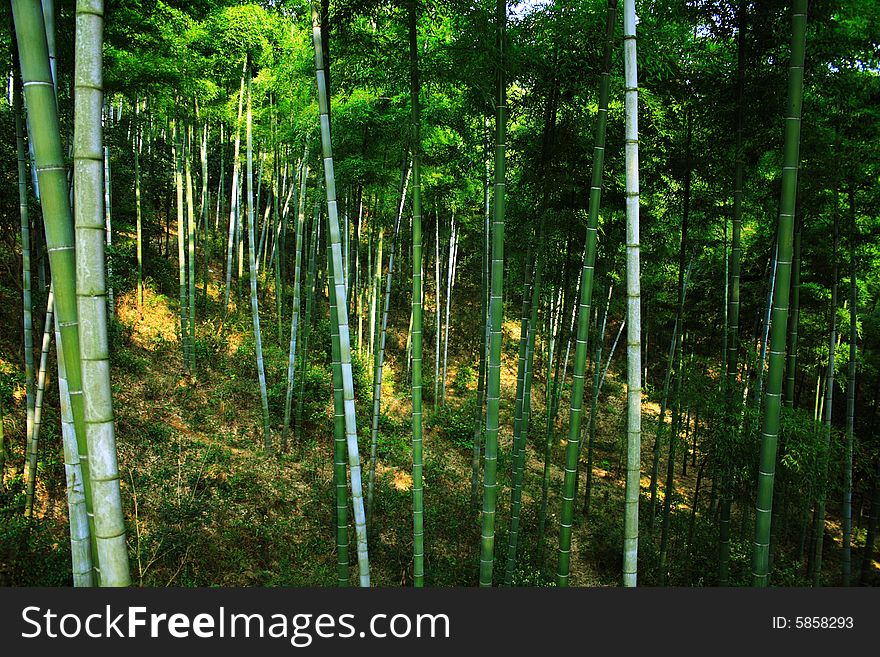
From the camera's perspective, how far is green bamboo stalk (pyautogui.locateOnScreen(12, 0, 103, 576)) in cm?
133

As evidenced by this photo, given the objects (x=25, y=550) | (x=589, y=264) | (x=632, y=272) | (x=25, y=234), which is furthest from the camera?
(x=25, y=550)

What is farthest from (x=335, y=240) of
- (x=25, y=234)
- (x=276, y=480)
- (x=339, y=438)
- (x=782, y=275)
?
(x=276, y=480)

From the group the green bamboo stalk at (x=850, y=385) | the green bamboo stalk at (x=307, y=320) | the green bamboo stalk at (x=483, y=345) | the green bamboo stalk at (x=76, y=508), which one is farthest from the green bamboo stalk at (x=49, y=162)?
the green bamboo stalk at (x=850, y=385)

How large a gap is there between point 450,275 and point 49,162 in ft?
33.2

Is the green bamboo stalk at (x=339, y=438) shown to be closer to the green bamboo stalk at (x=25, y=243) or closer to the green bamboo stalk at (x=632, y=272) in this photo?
the green bamboo stalk at (x=632, y=272)

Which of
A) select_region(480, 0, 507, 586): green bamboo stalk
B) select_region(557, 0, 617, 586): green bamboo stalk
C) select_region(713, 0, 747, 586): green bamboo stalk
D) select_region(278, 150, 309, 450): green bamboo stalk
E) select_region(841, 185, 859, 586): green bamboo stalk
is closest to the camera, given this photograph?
select_region(557, 0, 617, 586): green bamboo stalk

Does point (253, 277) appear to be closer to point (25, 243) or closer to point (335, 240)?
point (25, 243)

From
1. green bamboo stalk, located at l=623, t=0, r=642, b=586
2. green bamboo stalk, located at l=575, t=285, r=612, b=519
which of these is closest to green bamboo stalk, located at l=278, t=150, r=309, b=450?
green bamboo stalk, located at l=575, t=285, r=612, b=519

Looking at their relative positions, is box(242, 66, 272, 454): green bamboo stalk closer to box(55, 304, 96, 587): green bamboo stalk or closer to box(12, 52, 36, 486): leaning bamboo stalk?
box(12, 52, 36, 486): leaning bamboo stalk

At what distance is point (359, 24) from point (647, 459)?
11.5 meters

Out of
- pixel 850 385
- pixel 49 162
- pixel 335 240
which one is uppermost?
pixel 49 162

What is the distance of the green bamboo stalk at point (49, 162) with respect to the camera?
1.33 meters

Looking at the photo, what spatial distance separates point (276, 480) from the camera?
6898mm

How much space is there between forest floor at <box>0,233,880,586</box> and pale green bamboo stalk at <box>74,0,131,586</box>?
2327mm
